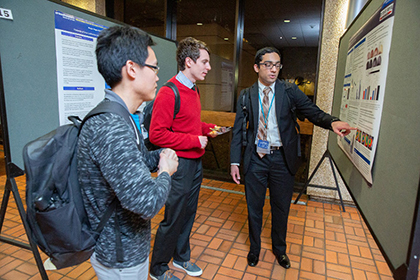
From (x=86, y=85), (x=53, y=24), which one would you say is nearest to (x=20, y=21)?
(x=53, y=24)

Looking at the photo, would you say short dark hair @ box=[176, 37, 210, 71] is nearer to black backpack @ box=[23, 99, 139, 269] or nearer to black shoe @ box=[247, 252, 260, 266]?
black backpack @ box=[23, 99, 139, 269]

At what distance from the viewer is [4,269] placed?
2.36m

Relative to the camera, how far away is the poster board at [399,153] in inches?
39.3

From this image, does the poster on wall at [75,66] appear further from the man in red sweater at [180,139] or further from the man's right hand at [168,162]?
the man's right hand at [168,162]

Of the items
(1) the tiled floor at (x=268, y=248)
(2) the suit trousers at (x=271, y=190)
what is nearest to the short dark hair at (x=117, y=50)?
(2) the suit trousers at (x=271, y=190)

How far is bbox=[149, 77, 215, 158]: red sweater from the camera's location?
2047mm

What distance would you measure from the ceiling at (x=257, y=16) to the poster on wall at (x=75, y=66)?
2710mm

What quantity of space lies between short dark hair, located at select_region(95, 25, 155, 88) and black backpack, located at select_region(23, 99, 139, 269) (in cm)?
13

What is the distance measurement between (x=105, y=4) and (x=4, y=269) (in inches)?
175

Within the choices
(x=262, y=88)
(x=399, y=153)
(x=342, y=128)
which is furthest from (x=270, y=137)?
(x=399, y=153)

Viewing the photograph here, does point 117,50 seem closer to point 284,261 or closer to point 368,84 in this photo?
point 368,84

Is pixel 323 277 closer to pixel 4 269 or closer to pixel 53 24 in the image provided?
pixel 4 269

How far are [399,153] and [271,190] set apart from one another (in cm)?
144

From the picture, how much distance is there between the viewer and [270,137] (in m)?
2.35
